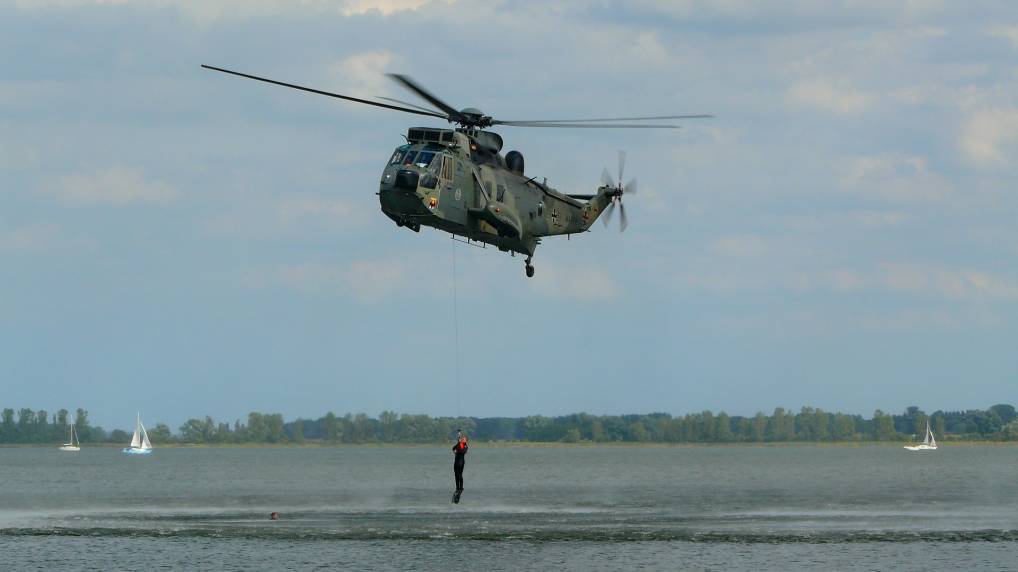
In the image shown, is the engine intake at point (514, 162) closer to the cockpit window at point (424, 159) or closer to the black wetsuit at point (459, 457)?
the cockpit window at point (424, 159)

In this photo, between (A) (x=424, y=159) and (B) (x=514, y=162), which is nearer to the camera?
(A) (x=424, y=159)

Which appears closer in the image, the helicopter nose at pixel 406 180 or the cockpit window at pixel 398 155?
the helicopter nose at pixel 406 180

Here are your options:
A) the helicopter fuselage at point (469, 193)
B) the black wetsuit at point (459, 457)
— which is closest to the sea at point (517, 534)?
the black wetsuit at point (459, 457)

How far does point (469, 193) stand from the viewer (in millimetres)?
46000

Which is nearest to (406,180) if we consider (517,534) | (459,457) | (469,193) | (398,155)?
(398,155)

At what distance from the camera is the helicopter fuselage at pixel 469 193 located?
43.4 m

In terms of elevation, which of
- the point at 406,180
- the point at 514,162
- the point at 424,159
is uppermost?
the point at 514,162

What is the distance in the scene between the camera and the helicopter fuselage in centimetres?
4344

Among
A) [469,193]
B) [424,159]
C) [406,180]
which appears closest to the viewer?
[406,180]

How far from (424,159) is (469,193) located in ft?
8.76

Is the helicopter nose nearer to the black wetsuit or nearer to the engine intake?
the engine intake

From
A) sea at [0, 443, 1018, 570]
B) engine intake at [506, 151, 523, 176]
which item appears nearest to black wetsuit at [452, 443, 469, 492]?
sea at [0, 443, 1018, 570]

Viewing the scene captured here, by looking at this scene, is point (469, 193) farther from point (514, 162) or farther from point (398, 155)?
point (514, 162)

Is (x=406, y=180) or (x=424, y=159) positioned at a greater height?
(x=424, y=159)
